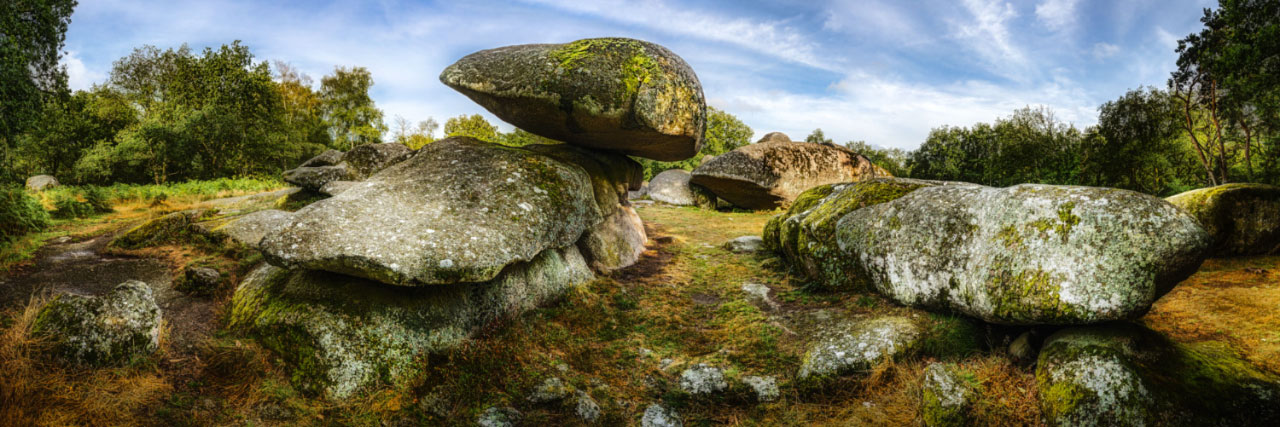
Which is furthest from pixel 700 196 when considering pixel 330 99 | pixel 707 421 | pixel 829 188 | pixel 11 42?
pixel 330 99

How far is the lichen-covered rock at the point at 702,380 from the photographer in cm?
518

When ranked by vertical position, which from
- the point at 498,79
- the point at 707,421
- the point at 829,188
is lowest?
the point at 707,421

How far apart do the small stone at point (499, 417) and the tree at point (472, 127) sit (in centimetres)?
3762

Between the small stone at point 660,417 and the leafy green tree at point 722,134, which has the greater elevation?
the leafy green tree at point 722,134

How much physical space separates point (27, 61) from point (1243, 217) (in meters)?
19.7

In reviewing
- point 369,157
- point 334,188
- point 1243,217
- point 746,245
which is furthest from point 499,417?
point 1243,217

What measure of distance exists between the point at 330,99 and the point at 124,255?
144ft

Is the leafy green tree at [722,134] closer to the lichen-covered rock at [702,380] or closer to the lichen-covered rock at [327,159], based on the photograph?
the lichen-covered rock at [327,159]

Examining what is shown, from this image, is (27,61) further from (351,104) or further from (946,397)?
(351,104)

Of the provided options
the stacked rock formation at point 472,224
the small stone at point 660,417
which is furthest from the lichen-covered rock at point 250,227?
the small stone at point 660,417

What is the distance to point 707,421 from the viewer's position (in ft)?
15.7

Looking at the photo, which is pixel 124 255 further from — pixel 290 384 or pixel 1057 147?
pixel 1057 147

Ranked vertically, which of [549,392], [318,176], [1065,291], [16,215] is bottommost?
[549,392]

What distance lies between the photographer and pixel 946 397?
4.26 metres
